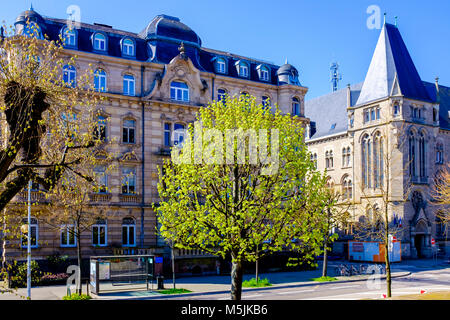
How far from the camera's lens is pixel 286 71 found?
43656 mm

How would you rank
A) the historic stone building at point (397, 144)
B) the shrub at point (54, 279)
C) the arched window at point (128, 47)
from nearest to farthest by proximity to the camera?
the shrub at point (54, 279) < the arched window at point (128, 47) < the historic stone building at point (397, 144)

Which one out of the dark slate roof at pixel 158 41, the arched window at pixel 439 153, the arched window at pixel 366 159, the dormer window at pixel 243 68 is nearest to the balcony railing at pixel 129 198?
the dark slate roof at pixel 158 41

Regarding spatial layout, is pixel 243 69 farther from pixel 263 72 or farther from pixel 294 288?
pixel 294 288

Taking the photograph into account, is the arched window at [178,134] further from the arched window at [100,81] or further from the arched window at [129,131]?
the arched window at [100,81]

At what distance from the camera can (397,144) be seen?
185 ft

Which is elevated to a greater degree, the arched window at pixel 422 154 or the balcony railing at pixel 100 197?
the arched window at pixel 422 154

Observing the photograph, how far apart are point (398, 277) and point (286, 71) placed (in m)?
20.2

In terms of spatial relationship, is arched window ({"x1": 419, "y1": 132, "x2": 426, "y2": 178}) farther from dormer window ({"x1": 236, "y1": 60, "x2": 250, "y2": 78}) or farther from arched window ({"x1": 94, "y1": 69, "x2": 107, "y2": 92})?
arched window ({"x1": 94, "y1": 69, "x2": 107, "y2": 92})

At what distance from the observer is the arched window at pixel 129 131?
36.2m

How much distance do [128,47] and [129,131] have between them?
264 inches

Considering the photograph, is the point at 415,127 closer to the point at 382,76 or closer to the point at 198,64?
the point at 382,76

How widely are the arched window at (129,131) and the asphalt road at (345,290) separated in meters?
14.8

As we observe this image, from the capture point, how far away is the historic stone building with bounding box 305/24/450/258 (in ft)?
190
